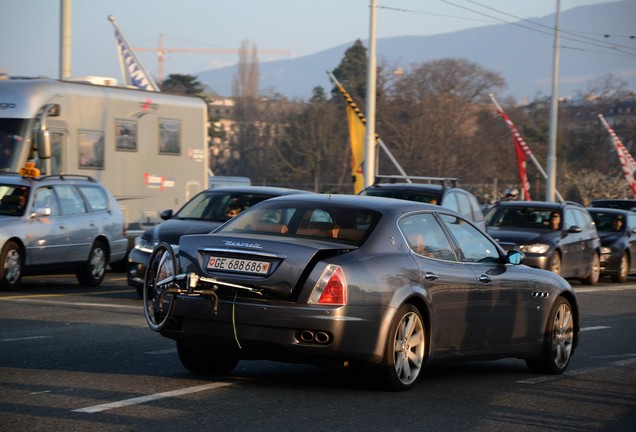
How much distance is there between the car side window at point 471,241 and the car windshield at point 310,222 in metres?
1.02

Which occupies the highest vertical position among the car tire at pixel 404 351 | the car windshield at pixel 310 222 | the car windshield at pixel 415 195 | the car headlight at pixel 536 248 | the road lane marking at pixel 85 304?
the car windshield at pixel 310 222

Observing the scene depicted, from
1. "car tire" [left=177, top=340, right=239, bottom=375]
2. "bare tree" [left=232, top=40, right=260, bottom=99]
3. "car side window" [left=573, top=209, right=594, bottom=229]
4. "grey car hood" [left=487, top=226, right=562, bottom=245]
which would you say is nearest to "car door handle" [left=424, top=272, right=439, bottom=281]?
"car tire" [left=177, top=340, right=239, bottom=375]

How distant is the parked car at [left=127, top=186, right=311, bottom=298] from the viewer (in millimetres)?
16812

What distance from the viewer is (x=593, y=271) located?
26266 millimetres

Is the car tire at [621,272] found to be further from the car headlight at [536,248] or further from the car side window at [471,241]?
the car side window at [471,241]

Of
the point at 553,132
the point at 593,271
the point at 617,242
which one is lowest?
the point at 593,271

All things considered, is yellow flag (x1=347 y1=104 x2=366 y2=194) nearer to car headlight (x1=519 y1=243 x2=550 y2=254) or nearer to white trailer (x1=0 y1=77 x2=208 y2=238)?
white trailer (x1=0 y1=77 x2=208 y2=238)

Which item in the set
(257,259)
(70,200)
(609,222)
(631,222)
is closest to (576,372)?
(257,259)

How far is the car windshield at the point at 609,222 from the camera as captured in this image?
2959 centimetres

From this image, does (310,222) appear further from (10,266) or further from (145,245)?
(10,266)

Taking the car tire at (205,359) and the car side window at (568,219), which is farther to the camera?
the car side window at (568,219)

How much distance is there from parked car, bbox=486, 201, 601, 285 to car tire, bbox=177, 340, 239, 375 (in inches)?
564

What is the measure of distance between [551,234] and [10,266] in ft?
37.0

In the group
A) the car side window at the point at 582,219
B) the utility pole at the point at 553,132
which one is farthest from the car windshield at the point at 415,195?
the utility pole at the point at 553,132
